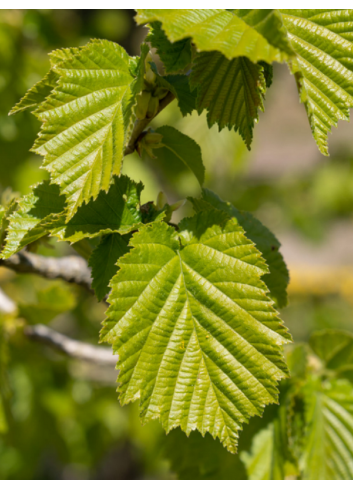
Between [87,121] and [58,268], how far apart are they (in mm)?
513

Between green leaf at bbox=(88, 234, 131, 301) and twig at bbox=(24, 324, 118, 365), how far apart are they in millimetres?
652

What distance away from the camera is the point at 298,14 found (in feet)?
2.30

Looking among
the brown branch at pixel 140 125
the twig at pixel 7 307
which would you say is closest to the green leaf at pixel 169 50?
the brown branch at pixel 140 125

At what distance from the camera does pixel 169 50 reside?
0.67 m

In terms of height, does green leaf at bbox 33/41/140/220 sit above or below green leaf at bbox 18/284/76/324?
above

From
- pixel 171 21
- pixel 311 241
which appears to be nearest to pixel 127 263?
pixel 171 21

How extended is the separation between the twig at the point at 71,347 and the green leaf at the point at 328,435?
59 cm

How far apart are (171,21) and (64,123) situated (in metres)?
0.23

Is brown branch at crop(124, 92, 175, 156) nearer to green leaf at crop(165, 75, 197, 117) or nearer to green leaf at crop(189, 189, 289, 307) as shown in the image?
green leaf at crop(165, 75, 197, 117)

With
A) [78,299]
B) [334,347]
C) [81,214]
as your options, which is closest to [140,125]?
[81,214]

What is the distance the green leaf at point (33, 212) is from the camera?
2.57ft

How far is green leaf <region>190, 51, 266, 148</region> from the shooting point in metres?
0.68

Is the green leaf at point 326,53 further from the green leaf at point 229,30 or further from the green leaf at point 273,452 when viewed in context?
the green leaf at point 273,452

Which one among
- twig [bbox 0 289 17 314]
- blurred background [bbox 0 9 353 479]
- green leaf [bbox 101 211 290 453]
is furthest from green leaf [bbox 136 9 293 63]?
twig [bbox 0 289 17 314]
